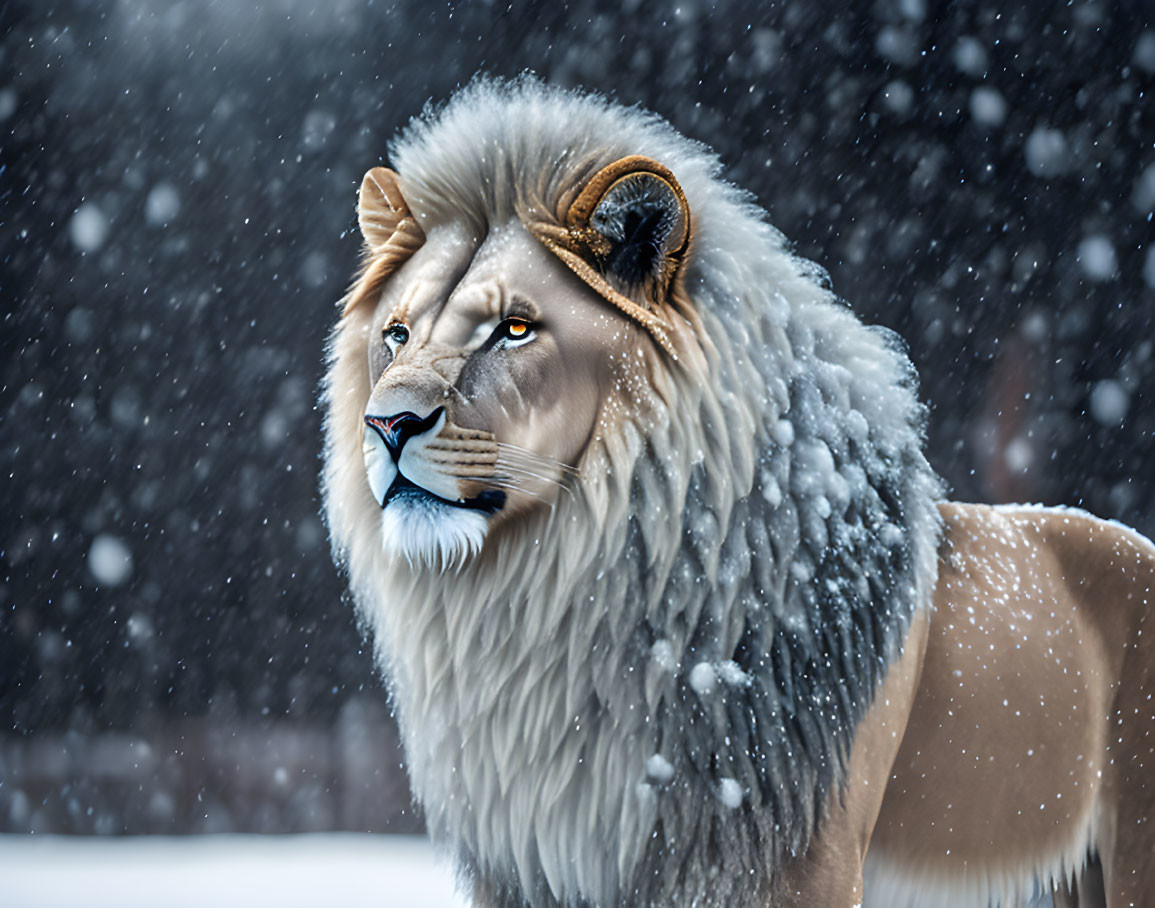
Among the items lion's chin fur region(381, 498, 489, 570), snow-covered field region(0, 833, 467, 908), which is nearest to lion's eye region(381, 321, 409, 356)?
lion's chin fur region(381, 498, 489, 570)

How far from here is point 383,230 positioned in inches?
74.3

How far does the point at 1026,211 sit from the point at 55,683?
4.04 metres

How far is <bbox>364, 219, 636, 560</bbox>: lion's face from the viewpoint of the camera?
1458 mm

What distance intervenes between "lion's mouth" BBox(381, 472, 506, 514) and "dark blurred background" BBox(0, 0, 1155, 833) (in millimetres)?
2412

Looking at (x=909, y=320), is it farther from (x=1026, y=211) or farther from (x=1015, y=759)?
(x=1015, y=759)

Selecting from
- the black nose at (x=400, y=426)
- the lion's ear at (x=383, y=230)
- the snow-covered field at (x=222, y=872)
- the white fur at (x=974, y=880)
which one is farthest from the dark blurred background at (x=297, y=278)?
the black nose at (x=400, y=426)

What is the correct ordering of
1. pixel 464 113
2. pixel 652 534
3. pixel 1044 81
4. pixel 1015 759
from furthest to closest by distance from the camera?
pixel 1044 81 < pixel 464 113 < pixel 1015 759 < pixel 652 534

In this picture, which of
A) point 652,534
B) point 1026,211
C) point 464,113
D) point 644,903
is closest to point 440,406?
point 652,534

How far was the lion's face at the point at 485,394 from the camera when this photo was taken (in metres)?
1.46

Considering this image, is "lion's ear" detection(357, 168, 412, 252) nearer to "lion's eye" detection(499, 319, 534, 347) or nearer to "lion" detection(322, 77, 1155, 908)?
"lion" detection(322, 77, 1155, 908)

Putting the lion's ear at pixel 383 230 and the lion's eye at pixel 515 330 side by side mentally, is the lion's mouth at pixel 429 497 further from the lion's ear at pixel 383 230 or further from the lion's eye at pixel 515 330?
the lion's ear at pixel 383 230

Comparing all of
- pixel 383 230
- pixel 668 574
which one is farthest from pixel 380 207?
pixel 668 574

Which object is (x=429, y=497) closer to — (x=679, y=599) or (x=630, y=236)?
(x=679, y=599)

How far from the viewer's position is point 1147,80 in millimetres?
3816
